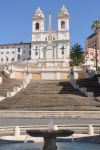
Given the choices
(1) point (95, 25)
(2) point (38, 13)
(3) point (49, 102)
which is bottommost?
(3) point (49, 102)

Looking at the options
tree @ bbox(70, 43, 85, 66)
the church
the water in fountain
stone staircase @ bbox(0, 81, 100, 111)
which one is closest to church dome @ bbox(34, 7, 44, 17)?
the church

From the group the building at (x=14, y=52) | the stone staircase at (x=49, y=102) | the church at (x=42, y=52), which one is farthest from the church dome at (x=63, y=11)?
the stone staircase at (x=49, y=102)

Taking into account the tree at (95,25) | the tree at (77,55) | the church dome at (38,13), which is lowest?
the tree at (77,55)

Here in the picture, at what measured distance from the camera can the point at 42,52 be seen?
137 meters

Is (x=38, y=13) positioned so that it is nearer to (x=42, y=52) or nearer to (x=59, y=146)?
(x=42, y=52)

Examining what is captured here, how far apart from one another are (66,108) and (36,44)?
100983mm

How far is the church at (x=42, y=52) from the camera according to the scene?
91125 mm

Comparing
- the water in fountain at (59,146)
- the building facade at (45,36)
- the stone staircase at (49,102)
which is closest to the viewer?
the water in fountain at (59,146)

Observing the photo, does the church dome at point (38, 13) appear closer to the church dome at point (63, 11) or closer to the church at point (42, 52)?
the church at point (42, 52)

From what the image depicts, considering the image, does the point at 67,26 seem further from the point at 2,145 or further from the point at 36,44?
the point at 2,145

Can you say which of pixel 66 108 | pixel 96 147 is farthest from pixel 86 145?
pixel 66 108

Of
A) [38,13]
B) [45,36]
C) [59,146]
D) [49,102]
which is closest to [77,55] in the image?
[45,36]

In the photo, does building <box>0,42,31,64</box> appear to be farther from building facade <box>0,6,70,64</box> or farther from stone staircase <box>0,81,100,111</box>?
stone staircase <box>0,81,100,111</box>

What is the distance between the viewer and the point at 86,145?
18984mm
